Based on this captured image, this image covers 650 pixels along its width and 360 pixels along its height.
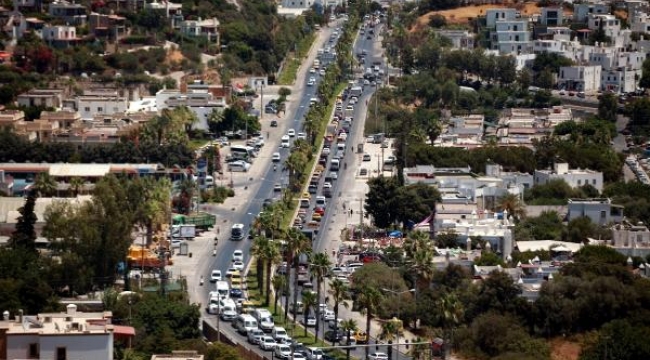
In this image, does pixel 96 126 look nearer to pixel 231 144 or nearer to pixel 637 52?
pixel 231 144

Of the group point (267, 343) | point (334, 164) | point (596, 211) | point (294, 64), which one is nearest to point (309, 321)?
point (267, 343)

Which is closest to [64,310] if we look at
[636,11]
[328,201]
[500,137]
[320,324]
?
[320,324]

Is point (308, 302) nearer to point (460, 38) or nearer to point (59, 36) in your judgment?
point (59, 36)

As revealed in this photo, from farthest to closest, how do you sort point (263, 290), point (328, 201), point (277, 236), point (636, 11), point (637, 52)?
point (636, 11) → point (637, 52) → point (328, 201) → point (277, 236) → point (263, 290)

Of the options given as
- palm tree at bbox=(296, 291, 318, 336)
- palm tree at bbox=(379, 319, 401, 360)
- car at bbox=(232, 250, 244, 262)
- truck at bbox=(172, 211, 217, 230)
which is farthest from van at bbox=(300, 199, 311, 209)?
palm tree at bbox=(379, 319, 401, 360)

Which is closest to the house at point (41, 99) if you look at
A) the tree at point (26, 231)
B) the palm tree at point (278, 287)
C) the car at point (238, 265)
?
the tree at point (26, 231)

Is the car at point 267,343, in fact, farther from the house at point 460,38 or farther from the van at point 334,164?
the house at point 460,38

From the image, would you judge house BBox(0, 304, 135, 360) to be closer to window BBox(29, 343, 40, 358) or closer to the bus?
A: window BBox(29, 343, 40, 358)
